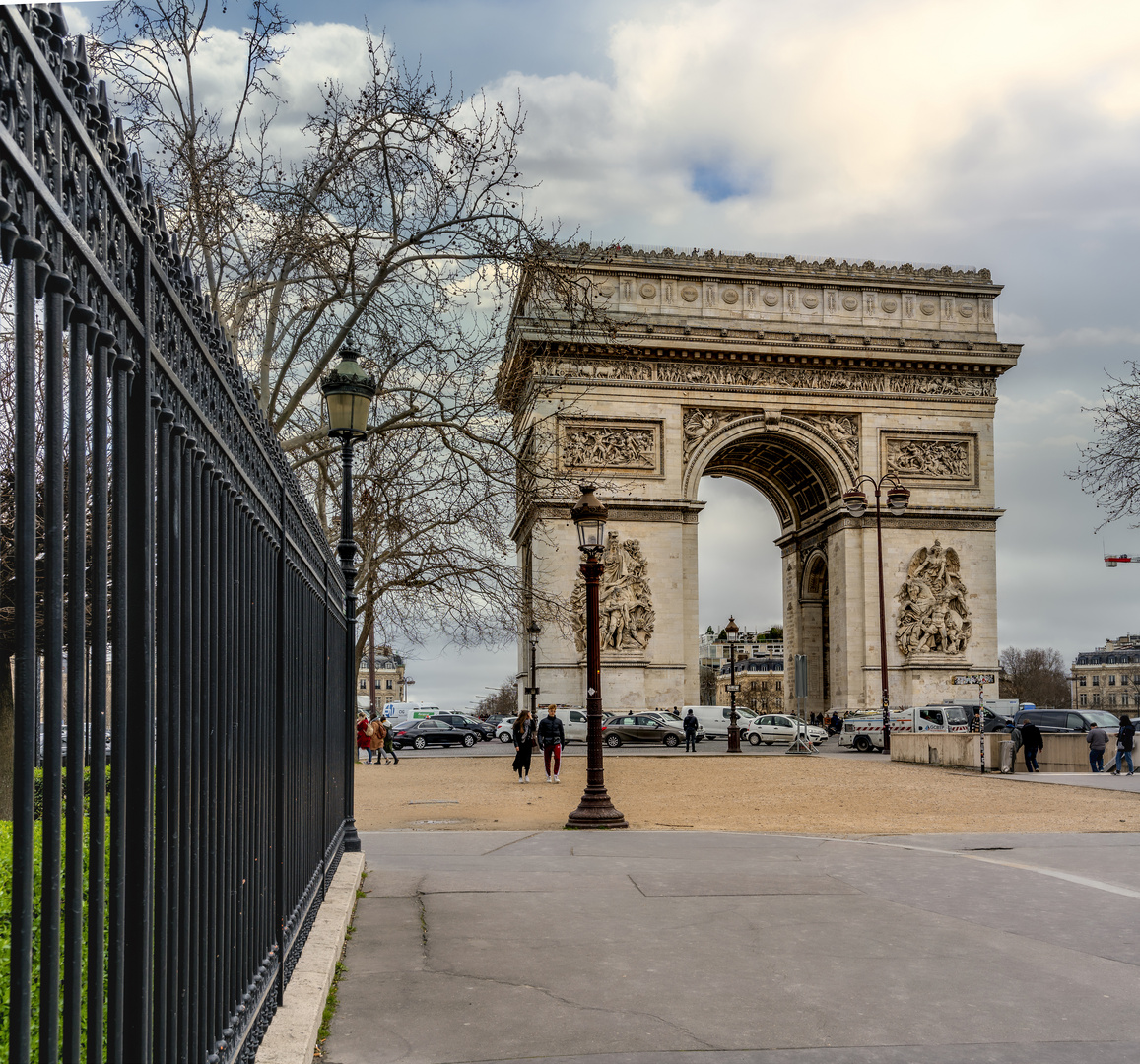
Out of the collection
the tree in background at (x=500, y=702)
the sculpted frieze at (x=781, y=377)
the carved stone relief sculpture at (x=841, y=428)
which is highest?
the sculpted frieze at (x=781, y=377)

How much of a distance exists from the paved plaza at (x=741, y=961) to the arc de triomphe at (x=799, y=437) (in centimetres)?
3018

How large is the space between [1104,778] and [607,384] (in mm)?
21777

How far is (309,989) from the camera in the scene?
5039 mm

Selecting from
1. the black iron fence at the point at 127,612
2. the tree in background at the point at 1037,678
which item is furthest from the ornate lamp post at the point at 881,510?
the tree in background at the point at 1037,678

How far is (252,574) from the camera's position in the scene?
418cm

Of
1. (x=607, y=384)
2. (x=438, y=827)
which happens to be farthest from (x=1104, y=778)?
(x=607, y=384)

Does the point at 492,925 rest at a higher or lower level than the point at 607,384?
lower

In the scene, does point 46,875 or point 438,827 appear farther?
point 438,827

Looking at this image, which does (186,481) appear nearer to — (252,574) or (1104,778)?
(252,574)

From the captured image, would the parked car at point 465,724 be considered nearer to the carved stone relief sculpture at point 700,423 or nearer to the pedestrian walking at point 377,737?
the carved stone relief sculpture at point 700,423

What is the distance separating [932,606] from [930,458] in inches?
210

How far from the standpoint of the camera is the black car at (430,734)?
47.1 m

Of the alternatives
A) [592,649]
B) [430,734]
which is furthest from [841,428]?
[592,649]

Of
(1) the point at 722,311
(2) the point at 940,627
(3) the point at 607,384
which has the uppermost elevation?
(1) the point at 722,311
